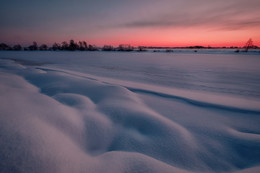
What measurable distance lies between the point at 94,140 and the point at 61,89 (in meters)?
2.22

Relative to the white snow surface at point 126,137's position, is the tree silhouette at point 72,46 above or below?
above

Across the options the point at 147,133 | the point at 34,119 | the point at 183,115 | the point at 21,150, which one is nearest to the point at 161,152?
the point at 147,133

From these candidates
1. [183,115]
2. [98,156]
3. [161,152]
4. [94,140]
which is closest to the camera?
[98,156]

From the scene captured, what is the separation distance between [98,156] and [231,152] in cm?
154

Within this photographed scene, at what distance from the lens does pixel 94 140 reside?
1569mm

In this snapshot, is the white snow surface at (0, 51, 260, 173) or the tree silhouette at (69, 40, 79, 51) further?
the tree silhouette at (69, 40, 79, 51)

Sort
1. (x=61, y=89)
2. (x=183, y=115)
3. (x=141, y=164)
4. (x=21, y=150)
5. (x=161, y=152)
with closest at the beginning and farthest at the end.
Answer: (x=21, y=150) < (x=141, y=164) < (x=161, y=152) < (x=183, y=115) < (x=61, y=89)

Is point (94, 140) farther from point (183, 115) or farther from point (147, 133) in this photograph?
point (183, 115)

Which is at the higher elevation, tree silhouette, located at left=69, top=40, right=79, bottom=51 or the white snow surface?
tree silhouette, located at left=69, top=40, right=79, bottom=51

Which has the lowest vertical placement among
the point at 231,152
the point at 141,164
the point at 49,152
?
the point at 231,152

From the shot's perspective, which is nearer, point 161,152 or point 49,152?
point 49,152

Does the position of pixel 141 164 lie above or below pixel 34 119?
below

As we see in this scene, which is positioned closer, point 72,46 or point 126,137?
point 126,137

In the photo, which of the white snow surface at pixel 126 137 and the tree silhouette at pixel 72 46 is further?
the tree silhouette at pixel 72 46
